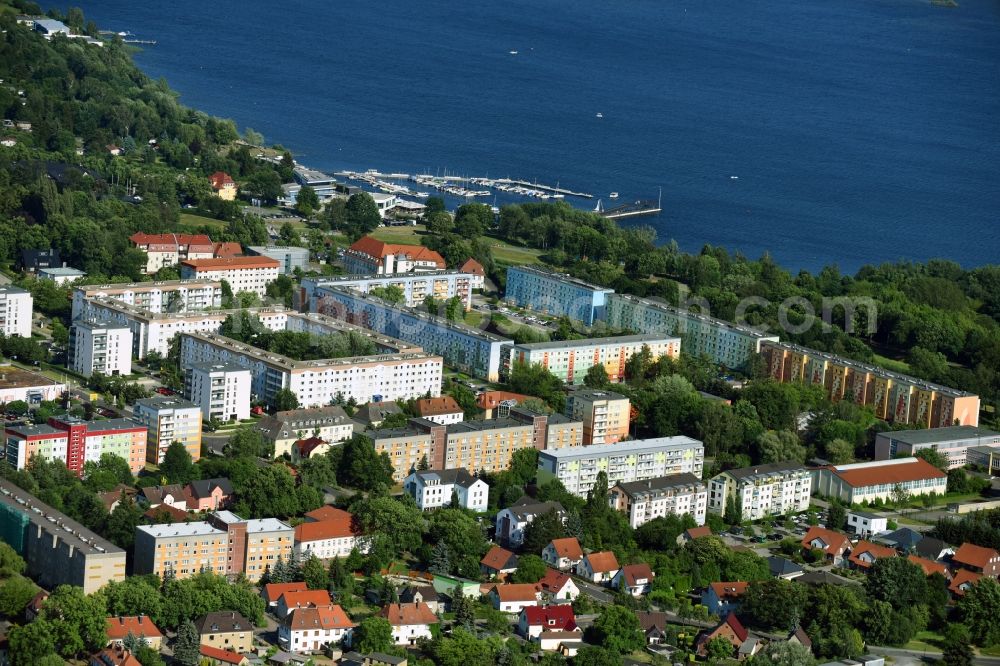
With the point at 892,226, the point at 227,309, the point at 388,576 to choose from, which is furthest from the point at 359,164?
the point at 388,576

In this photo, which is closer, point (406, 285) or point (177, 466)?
point (177, 466)

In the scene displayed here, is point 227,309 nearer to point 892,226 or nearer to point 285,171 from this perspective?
point 285,171

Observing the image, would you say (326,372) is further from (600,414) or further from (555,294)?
(555,294)

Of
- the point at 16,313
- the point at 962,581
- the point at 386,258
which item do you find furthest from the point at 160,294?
the point at 962,581

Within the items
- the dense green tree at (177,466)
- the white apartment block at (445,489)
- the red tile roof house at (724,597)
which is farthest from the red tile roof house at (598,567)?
the dense green tree at (177,466)

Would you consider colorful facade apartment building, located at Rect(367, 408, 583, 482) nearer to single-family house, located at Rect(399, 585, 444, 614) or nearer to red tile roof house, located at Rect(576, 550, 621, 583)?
red tile roof house, located at Rect(576, 550, 621, 583)
